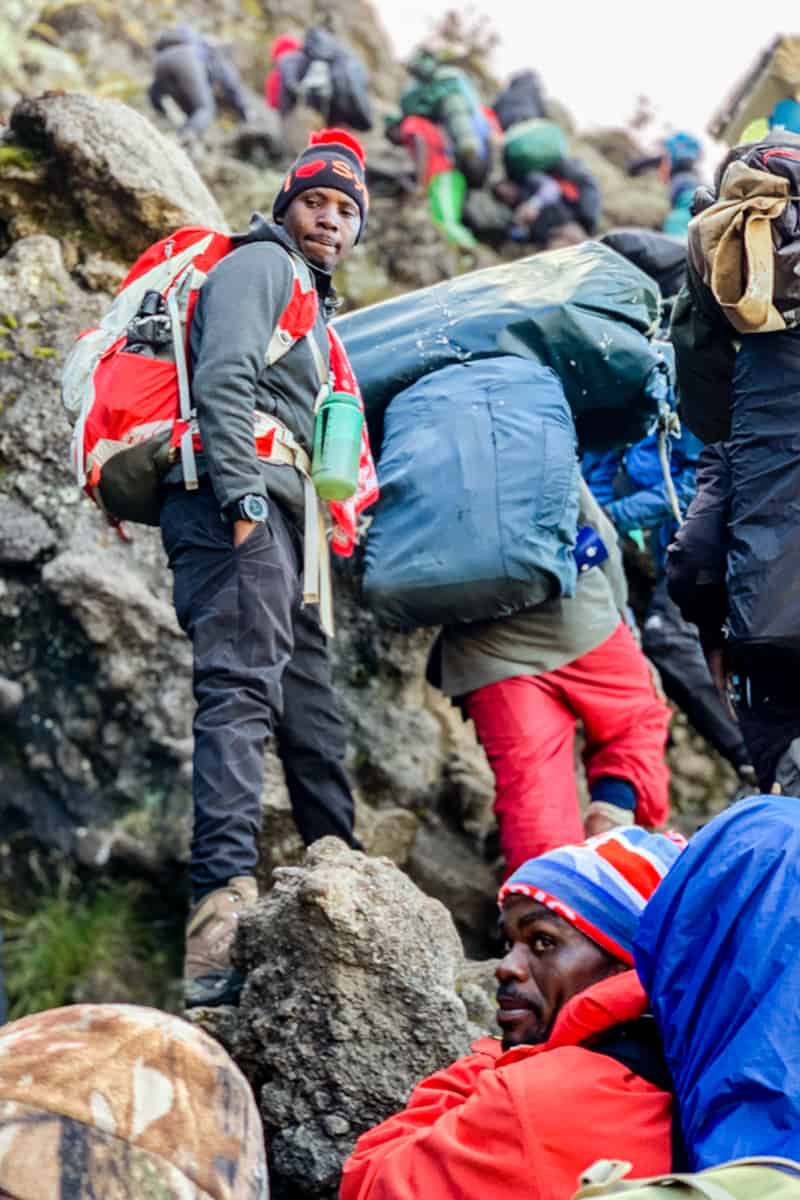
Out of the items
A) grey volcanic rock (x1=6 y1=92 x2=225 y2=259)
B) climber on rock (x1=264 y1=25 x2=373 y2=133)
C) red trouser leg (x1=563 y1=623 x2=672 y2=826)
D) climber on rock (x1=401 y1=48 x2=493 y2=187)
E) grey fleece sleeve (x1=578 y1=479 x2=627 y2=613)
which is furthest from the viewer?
climber on rock (x1=264 y1=25 x2=373 y2=133)

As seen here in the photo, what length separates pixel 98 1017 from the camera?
77.0 inches

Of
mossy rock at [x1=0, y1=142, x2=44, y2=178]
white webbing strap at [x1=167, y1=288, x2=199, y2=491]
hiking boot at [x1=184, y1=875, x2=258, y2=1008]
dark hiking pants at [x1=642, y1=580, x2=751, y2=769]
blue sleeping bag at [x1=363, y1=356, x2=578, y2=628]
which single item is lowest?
dark hiking pants at [x1=642, y1=580, x2=751, y2=769]

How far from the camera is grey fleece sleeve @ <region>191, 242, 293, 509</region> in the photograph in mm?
4344

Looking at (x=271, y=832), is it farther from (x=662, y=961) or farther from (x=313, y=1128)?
(x=662, y=961)

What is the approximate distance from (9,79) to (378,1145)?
1305 centimetres

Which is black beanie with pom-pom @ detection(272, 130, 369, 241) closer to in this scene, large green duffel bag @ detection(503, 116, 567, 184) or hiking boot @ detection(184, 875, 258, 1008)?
hiking boot @ detection(184, 875, 258, 1008)

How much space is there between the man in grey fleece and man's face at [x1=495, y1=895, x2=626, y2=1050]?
4.04 feet

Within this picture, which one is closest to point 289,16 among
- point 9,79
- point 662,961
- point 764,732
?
point 9,79

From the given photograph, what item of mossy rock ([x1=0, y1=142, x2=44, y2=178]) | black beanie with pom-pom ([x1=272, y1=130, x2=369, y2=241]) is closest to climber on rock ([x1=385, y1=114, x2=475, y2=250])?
mossy rock ([x1=0, y1=142, x2=44, y2=178])

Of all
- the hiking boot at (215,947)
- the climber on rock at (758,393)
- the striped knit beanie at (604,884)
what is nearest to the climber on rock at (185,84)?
the climber on rock at (758,393)

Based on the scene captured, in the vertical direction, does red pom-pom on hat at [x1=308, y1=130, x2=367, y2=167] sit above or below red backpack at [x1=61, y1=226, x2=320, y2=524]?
above

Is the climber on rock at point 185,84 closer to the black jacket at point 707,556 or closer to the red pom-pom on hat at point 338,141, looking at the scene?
the red pom-pom on hat at point 338,141

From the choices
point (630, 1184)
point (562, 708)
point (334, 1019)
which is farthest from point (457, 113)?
point (630, 1184)

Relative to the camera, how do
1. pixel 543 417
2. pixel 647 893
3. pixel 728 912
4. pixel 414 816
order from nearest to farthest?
1. pixel 728 912
2. pixel 647 893
3. pixel 543 417
4. pixel 414 816
